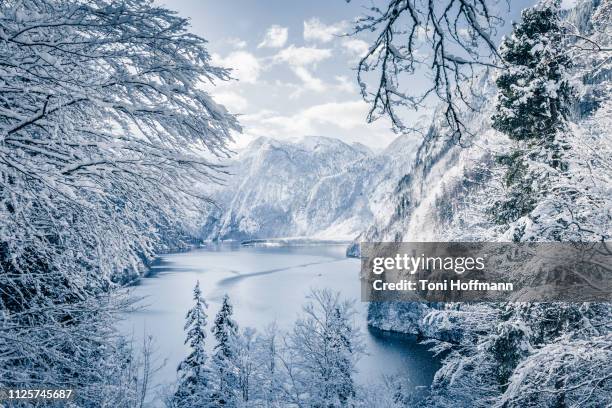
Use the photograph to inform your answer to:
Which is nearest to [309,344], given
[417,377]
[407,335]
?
[417,377]

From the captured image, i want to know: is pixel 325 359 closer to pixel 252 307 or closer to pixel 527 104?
pixel 527 104

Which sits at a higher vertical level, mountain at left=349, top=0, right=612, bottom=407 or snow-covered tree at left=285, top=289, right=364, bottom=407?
mountain at left=349, top=0, right=612, bottom=407

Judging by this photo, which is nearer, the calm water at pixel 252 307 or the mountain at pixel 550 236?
the mountain at pixel 550 236

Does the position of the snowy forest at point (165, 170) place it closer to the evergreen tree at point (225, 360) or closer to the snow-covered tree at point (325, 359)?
the snow-covered tree at point (325, 359)

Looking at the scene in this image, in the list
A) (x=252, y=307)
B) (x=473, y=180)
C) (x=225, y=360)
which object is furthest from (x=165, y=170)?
(x=252, y=307)

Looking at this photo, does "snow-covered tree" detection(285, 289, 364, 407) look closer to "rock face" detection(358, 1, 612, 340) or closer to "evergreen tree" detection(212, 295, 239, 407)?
"rock face" detection(358, 1, 612, 340)

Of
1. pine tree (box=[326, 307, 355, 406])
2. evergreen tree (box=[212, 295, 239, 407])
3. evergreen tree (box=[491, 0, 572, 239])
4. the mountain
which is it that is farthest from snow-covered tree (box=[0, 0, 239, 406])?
evergreen tree (box=[212, 295, 239, 407])

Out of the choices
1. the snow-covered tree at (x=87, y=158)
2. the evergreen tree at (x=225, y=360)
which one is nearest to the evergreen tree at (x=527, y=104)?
the snow-covered tree at (x=87, y=158)
